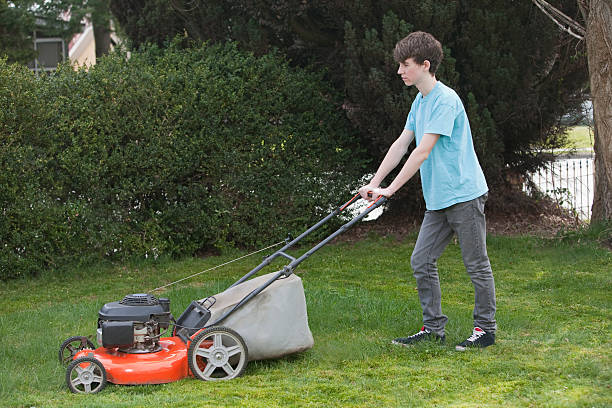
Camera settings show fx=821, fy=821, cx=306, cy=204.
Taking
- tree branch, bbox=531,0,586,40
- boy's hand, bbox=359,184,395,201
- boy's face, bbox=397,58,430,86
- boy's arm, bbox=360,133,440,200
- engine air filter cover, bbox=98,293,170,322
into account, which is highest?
tree branch, bbox=531,0,586,40

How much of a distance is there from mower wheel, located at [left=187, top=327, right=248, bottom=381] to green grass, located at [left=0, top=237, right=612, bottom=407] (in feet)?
0.23

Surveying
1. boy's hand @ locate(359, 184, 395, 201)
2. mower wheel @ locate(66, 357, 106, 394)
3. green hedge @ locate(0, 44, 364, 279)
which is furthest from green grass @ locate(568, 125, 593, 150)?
mower wheel @ locate(66, 357, 106, 394)

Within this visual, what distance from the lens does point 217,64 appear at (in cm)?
873

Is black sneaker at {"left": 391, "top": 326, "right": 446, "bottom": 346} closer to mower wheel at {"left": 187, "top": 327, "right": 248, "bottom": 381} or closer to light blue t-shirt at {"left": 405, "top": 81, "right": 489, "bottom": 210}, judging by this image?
light blue t-shirt at {"left": 405, "top": 81, "right": 489, "bottom": 210}

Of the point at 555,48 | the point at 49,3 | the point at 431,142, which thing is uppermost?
the point at 49,3

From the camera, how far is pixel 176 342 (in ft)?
14.9

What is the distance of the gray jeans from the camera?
15.4ft

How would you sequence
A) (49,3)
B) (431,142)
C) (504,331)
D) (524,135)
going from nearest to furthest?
(431,142), (504,331), (524,135), (49,3)

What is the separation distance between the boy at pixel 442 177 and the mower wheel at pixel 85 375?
1749 millimetres

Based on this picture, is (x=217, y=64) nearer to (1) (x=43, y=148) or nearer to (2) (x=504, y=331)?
(1) (x=43, y=148)

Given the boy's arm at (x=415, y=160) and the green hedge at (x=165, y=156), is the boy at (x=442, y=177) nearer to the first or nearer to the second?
the boy's arm at (x=415, y=160)

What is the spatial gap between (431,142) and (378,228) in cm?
517

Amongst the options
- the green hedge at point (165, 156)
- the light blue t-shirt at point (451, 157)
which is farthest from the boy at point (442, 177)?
the green hedge at point (165, 156)

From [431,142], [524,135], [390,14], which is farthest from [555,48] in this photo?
[431,142]
